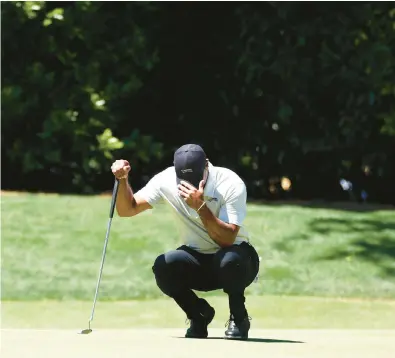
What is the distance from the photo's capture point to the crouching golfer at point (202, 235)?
647 cm

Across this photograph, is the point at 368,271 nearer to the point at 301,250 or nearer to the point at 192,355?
the point at 301,250

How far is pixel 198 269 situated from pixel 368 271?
4011mm

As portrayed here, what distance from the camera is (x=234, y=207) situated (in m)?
6.46

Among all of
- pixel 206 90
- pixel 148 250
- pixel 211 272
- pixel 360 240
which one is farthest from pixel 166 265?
pixel 206 90

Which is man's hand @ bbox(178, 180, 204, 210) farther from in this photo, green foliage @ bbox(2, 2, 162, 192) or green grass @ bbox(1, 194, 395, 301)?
green foliage @ bbox(2, 2, 162, 192)

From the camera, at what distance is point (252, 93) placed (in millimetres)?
14148

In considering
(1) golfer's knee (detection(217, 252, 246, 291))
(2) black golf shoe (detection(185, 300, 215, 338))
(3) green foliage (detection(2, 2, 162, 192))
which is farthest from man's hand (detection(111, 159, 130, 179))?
(3) green foliage (detection(2, 2, 162, 192))

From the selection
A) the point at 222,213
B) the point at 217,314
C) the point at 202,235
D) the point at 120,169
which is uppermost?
the point at 120,169

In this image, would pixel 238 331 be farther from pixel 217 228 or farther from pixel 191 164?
pixel 191 164

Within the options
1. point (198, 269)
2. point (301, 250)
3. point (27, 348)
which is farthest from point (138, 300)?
point (27, 348)

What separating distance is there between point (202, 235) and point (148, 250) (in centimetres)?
429

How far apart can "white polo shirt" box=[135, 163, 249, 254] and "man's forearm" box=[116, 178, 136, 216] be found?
8cm

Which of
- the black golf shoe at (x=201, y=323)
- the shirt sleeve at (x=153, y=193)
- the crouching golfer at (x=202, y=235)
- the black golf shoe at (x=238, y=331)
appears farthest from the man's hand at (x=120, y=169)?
the black golf shoe at (x=238, y=331)

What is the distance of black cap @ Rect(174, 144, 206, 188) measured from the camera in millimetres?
6469
